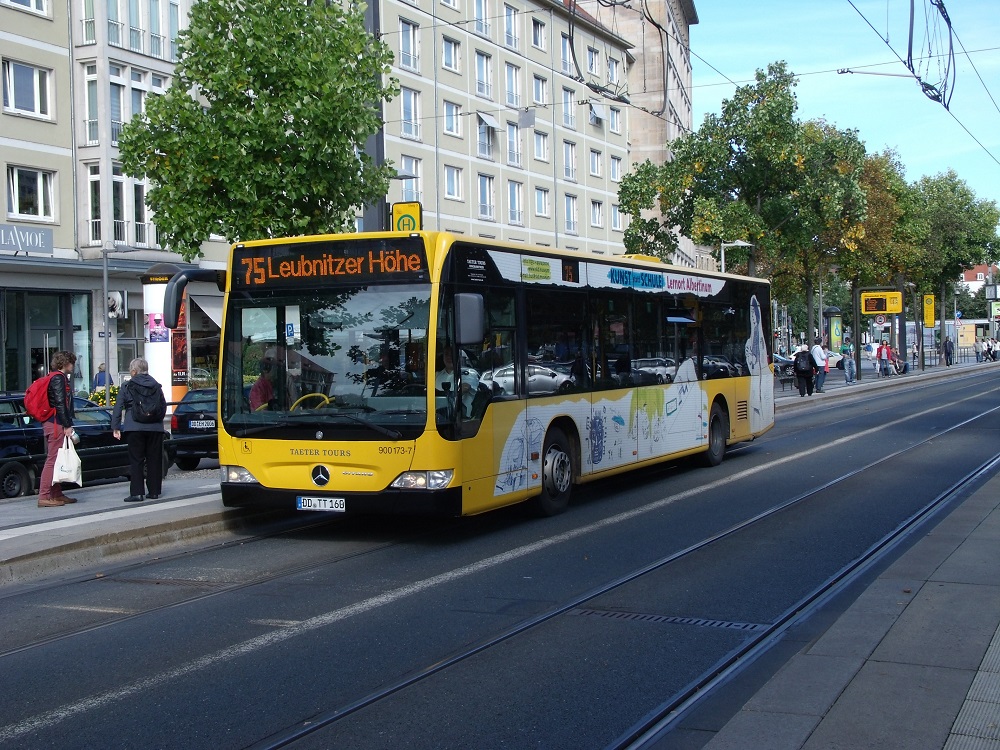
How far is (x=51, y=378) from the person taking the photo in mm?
12195

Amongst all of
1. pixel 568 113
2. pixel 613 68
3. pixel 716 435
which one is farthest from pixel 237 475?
pixel 613 68

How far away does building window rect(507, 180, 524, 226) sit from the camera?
183ft

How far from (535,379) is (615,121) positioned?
56.9 meters

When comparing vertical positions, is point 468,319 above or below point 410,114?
below

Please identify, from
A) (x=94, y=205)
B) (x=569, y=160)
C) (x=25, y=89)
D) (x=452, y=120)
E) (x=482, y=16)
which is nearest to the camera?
(x=25, y=89)

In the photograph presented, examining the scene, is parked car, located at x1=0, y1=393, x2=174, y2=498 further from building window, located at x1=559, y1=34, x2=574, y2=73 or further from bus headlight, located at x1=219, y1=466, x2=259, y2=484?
building window, located at x1=559, y1=34, x2=574, y2=73

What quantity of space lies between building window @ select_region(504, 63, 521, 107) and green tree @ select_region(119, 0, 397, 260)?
38.8 metres

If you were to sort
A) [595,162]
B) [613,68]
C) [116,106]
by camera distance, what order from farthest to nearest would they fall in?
1. [613,68]
2. [595,162]
3. [116,106]

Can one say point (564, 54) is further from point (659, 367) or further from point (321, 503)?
point (321, 503)

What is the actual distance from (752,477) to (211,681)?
1059cm

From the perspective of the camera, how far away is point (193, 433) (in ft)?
66.8

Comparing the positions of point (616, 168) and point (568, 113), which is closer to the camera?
point (568, 113)

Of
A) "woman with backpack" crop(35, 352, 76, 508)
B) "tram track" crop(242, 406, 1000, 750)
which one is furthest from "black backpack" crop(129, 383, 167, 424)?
"tram track" crop(242, 406, 1000, 750)

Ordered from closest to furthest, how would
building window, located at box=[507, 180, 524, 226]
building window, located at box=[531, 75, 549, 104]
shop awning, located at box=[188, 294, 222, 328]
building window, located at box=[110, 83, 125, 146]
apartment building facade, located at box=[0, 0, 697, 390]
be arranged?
1. apartment building facade, located at box=[0, 0, 697, 390]
2. building window, located at box=[110, 83, 125, 146]
3. shop awning, located at box=[188, 294, 222, 328]
4. building window, located at box=[507, 180, 524, 226]
5. building window, located at box=[531, 75, 549, 104]
